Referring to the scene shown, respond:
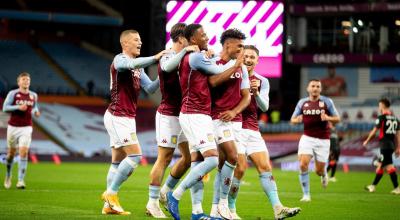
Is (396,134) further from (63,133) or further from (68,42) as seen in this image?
(68,42)

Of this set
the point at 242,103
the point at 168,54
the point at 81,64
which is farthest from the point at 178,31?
the point at 81,64

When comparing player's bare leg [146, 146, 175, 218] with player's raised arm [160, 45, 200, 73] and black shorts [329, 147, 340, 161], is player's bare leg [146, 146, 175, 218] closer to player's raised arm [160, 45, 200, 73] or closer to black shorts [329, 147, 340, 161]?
player's raised arm [160, 45, 200, 73]

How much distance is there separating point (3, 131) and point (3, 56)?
30.8ft

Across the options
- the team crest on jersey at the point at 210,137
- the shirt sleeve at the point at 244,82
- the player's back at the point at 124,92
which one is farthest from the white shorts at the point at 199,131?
the player's back at the point at 124,92

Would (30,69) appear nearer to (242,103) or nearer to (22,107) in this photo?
(22,107)

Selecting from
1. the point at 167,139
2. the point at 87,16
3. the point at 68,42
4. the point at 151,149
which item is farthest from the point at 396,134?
Result: the point at 68,42

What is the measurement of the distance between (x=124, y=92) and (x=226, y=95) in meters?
2.06

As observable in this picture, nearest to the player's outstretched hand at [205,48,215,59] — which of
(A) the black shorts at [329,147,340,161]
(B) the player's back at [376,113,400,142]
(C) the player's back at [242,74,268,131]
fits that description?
(C) the player's back at [242,74,268,131]

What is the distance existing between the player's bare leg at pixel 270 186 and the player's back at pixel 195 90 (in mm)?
1728

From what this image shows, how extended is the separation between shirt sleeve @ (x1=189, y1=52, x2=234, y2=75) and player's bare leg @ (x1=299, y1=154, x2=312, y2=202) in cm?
672

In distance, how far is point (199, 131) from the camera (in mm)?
12398

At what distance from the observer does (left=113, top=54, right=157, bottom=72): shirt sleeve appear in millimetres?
12984

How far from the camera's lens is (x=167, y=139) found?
540 inches

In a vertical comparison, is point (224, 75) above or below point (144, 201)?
above
